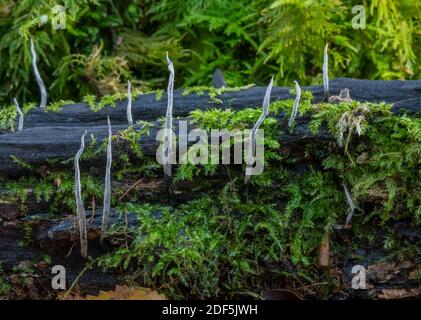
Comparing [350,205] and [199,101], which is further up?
[199,101]

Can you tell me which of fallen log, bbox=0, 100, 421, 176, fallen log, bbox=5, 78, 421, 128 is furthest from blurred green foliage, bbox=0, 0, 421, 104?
fallen log, bbox=0, 100, 421, 176

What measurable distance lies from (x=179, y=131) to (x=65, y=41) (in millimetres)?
1607

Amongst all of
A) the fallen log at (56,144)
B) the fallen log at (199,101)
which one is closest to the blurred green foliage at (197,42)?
the fallen log at (199,101)

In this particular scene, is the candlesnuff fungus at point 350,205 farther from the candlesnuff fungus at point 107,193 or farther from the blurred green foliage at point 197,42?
the blurred green foliage at point 197,42

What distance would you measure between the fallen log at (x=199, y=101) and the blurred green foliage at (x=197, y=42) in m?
0.81

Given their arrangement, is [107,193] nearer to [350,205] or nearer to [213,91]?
[213,91]

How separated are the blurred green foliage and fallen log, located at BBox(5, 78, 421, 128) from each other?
807 millimetres

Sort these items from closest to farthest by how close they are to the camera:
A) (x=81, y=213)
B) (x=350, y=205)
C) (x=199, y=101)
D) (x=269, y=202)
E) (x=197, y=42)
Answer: (x=81, y=213), (x=350, y=205), (x=269, y=202), (x=199, y=101), (x=197, y=42)

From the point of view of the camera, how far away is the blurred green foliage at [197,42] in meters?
3.50

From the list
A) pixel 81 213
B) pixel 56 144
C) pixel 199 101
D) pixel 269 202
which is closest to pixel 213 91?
pixel 199 101

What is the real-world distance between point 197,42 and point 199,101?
3.83 ft

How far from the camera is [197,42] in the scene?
12.4 ft

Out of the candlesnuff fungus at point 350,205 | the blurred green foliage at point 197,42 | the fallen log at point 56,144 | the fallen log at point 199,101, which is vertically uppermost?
the blurred green foliage at point 197,42

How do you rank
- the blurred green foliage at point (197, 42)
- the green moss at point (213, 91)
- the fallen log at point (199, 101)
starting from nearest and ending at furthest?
the fallen log at point (199, 101) < the green moss at point (213, 91) < the blurred green foliage at point (197, 42)
